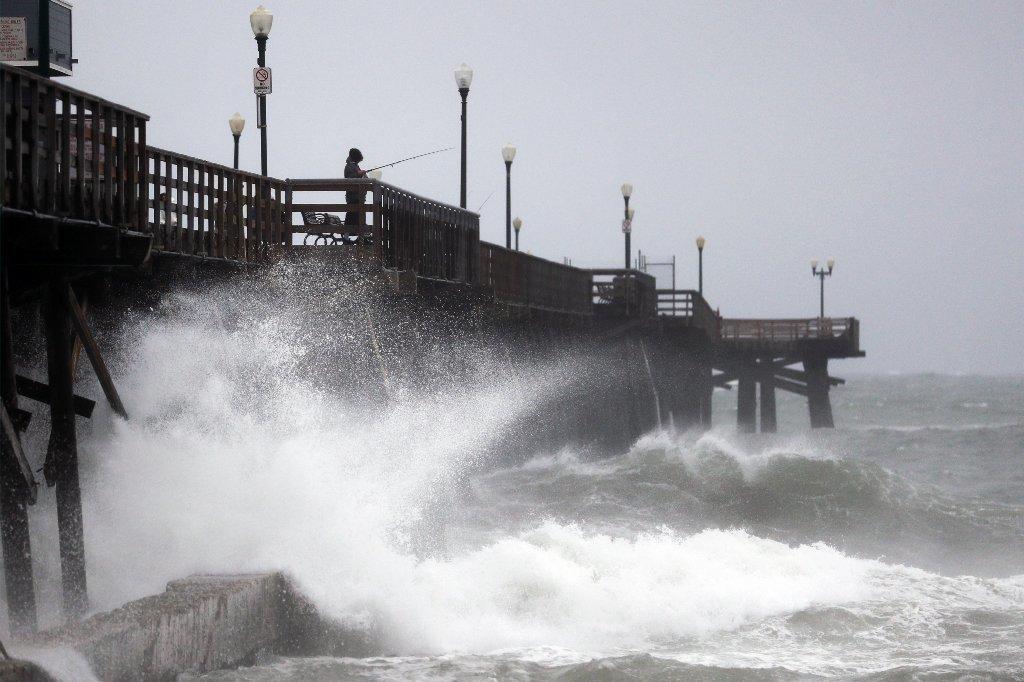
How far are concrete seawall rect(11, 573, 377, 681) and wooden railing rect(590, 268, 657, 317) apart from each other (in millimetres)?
27922

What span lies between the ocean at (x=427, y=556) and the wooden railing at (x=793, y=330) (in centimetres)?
3894

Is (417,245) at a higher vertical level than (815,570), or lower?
higher

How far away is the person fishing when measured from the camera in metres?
19.4

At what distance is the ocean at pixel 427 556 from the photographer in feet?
43.9

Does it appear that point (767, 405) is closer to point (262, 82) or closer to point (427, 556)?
point (262, 82)

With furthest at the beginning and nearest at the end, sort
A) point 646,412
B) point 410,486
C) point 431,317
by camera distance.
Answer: point 646,412, point 431,317, point 410,486

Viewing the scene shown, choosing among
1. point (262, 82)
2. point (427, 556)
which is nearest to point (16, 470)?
point (427, 556)

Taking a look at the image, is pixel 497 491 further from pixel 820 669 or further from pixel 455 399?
pixel 820 669

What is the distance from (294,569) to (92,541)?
204cm

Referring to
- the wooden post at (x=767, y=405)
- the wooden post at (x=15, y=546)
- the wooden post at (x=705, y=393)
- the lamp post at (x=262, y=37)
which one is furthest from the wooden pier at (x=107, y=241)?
the wooden post at (x=767, y=405)

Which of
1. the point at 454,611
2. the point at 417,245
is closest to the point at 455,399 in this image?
the point at 417,245

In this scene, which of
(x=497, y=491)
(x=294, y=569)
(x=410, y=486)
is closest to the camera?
(x=294, y=569)

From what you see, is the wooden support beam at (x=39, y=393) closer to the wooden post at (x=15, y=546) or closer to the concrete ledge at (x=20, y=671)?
the wooden post at (x=15, y=546)

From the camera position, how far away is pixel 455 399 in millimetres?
25047
